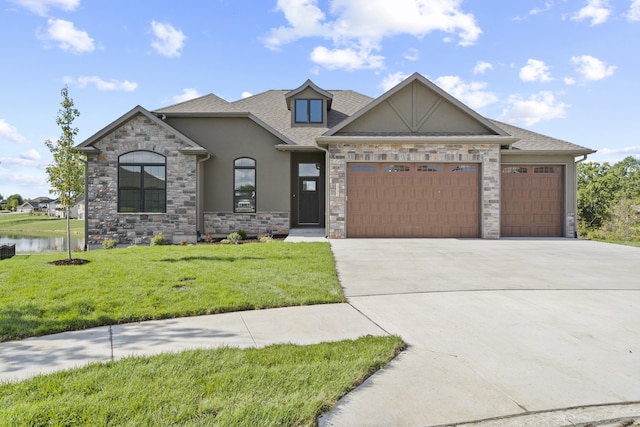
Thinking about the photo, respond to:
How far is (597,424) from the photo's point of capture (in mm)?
2730

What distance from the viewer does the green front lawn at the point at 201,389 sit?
2623 mm

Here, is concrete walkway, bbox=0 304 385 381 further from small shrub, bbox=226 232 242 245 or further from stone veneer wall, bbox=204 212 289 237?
stone veneer wall, bbox=204 212 289 237

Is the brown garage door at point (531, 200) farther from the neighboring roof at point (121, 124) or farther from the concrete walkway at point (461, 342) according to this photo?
the neighboring roof at point (121, 124)

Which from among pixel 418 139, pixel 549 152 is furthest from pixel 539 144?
pixel 418 139

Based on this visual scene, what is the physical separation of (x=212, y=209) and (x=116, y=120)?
15.3 feet

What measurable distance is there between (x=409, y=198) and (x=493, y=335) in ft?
32.3

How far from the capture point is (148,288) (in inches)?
242

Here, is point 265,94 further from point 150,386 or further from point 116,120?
point 150,386

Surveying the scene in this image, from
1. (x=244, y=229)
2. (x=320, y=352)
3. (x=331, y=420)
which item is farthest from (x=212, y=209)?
(x=331, y=420)

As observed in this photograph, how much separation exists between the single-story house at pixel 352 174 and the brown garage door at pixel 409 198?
35 mm

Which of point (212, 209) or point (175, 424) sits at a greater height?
point (212, 209)

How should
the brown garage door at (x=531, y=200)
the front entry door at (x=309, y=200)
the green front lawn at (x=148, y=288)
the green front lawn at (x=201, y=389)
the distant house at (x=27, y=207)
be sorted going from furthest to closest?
the distant house at (x=27, y=207) < the front entry door at (x=309, y=200) < the brown garage door at (x=531, y=200) < the green front lawn at (x=148, y=288) < the green front lawn at (x=201, y=389)

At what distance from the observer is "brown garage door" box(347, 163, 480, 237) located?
45.7 ft

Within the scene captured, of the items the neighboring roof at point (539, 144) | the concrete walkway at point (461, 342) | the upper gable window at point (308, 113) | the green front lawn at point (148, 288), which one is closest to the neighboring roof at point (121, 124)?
the upper gable window at point (308, 113)
